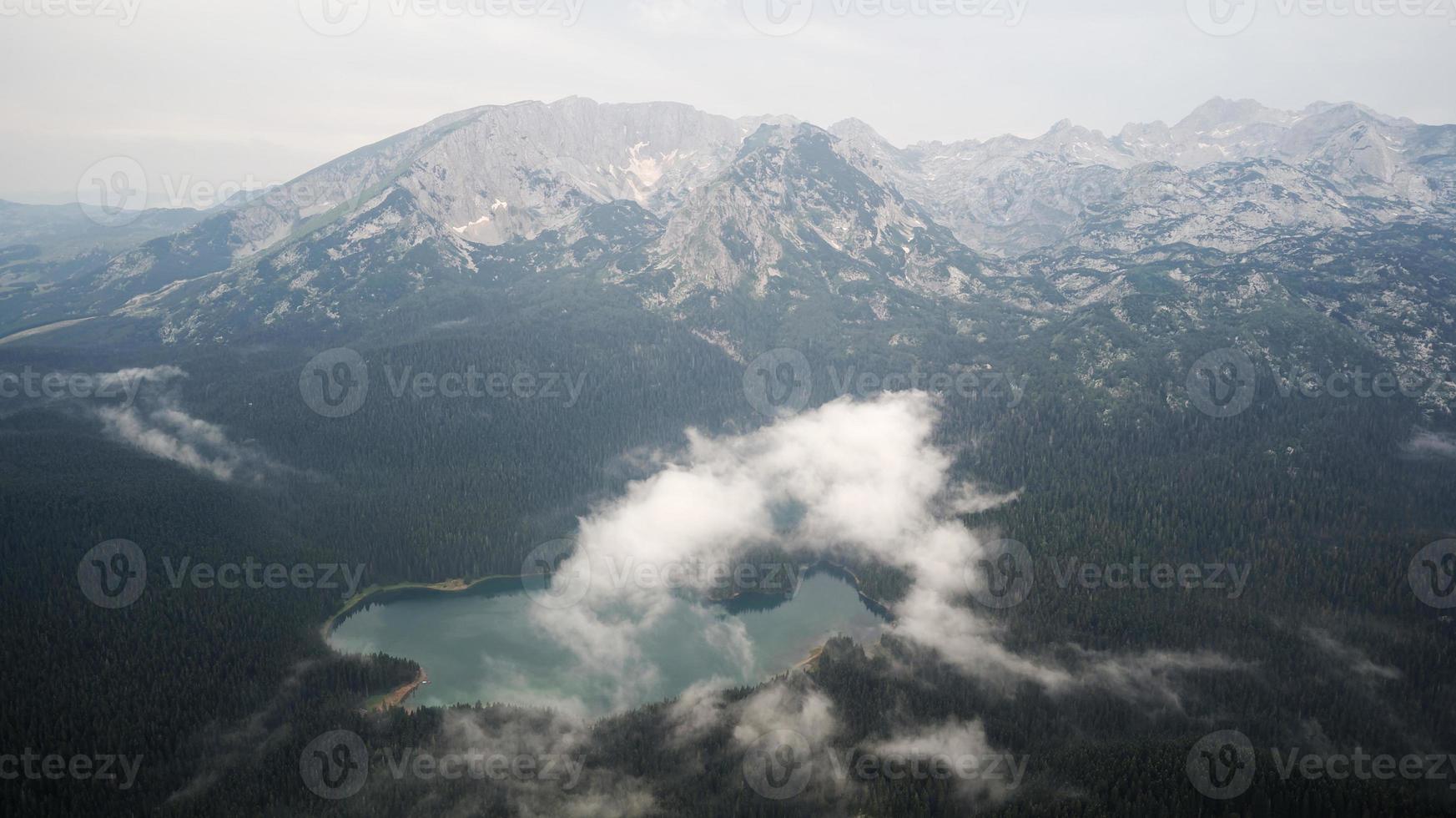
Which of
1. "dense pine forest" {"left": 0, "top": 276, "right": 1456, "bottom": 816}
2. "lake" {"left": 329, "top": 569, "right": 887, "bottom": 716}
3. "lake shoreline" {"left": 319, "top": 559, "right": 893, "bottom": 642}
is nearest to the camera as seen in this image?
"dense pine forest" {"left": 0, "top": 276, "right": 1456, "bottom": 816}

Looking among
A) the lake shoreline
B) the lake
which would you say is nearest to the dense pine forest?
the lake shoreline

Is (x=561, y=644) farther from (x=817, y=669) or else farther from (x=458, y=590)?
(x=817, y=669)

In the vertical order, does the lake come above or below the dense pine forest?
below

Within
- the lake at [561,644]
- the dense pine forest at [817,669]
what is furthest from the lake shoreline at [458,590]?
the dense pine forest at [817,669]

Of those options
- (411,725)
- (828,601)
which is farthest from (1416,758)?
(411,725)

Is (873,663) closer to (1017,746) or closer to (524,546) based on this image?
(1017,746)

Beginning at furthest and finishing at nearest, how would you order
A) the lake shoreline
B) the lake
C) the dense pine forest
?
the lake shoreline → the lake → the dense pine forest

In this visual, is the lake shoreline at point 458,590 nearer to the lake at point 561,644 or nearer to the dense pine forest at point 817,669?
the lake at point 561,644

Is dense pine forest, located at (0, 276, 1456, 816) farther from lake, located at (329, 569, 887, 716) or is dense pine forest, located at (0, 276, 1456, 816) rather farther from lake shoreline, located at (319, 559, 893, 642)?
lake, located at (329, 569, 887, 716)
